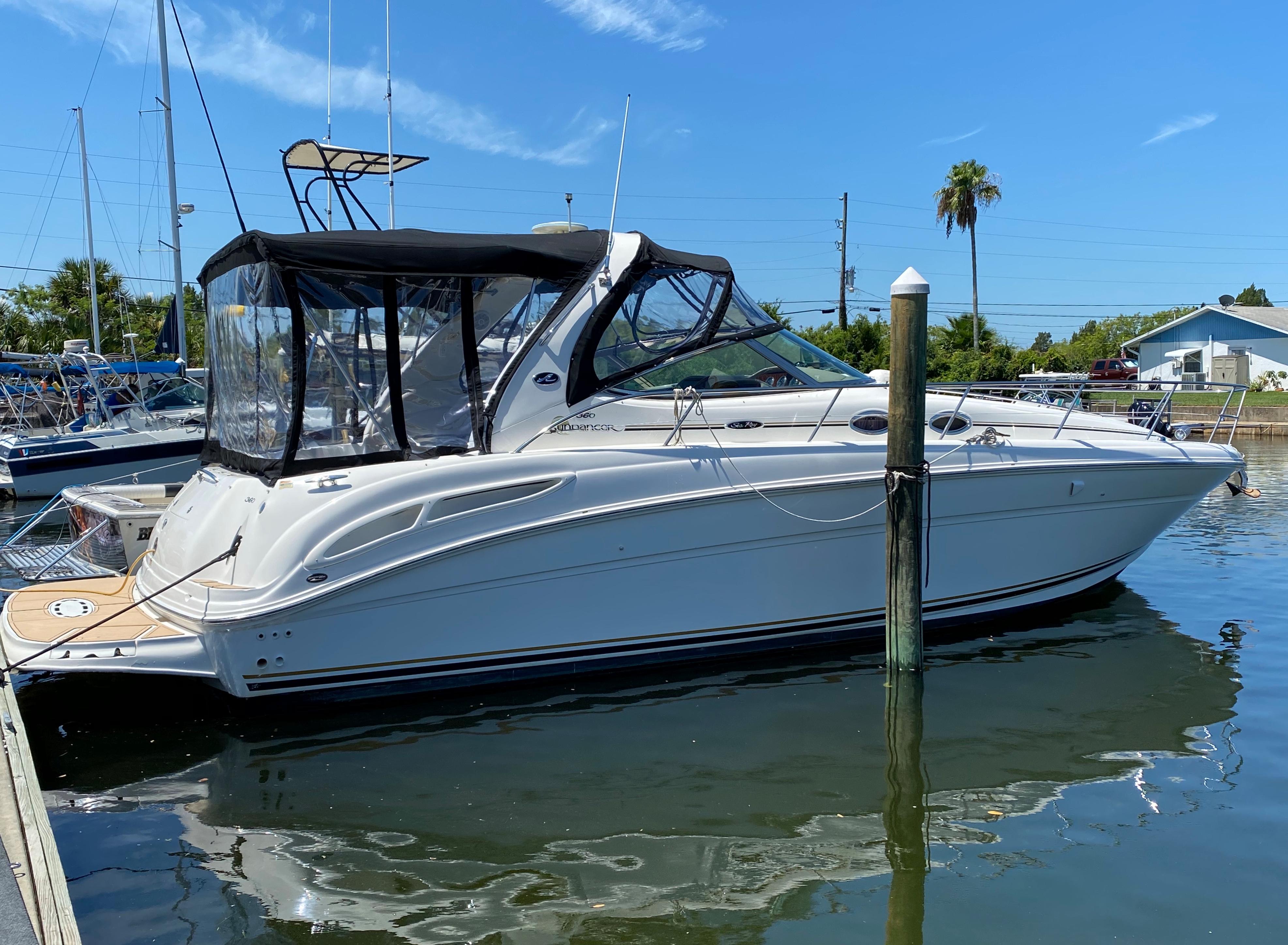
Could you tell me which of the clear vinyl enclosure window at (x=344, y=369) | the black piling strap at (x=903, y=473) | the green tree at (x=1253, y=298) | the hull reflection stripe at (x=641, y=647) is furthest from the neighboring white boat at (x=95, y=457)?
the green tree at (x=1253, y=298)

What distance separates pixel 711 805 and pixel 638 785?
1.35ft

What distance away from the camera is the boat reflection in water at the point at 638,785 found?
154 inches

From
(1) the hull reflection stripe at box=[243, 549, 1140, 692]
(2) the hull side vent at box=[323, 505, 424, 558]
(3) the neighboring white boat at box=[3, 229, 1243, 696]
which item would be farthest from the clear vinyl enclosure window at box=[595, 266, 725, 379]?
(1) the hull reflection stripe at box=[243, 549, 1140, 692]

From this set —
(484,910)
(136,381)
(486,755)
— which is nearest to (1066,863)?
(484,910)

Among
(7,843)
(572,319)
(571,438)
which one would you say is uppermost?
(572,319)

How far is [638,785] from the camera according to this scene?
16.1ft

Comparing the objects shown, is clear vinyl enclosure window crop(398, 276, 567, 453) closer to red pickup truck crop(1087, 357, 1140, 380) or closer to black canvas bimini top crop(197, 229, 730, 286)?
black canvas bimini top crop(197, 229, 730, 286)

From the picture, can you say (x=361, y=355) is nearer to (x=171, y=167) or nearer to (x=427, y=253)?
(x=427, y=253)

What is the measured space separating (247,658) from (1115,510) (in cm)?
599

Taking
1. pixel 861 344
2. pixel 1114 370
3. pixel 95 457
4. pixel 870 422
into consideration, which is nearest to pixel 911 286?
pixel 870 422

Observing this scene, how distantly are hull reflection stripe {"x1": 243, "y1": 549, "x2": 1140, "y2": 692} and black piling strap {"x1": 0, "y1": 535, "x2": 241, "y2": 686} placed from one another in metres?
0.71

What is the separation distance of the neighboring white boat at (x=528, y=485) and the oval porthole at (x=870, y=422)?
2cm

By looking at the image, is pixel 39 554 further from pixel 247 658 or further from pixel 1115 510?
pixel 1115 510

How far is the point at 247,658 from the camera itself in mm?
5426
